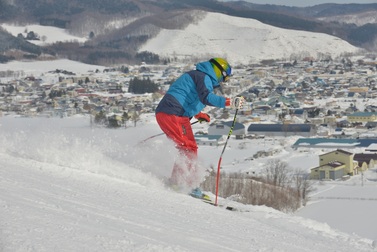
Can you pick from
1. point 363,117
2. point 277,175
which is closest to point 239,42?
point 363,117

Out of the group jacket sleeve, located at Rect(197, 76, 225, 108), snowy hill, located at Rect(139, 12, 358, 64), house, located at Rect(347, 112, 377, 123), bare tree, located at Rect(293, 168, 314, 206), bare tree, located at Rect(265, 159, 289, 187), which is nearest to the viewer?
jacket sleeve, located at Rect(197, 76, 225, 108)

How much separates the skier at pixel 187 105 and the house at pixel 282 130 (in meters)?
18.5

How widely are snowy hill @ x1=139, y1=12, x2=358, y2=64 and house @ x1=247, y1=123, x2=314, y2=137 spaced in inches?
1435

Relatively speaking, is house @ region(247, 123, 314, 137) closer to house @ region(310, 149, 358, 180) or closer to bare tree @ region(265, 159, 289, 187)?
house @ region(310, 149, 358, 180)

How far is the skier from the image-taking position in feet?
9.60

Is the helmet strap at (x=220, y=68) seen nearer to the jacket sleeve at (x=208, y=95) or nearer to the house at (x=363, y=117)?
the jacket sleeve at (x=208, y=95)

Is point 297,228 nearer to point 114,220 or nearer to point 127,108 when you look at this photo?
point 114,220

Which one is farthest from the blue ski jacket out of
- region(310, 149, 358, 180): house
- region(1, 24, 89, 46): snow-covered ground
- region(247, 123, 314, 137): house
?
region(1, 24, 89, 46): snow-covered ground

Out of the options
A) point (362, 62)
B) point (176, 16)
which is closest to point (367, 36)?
point (176, 16)

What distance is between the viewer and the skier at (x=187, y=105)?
9.60ft

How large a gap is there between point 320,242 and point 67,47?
6334cm

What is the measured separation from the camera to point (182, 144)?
3.04 metres

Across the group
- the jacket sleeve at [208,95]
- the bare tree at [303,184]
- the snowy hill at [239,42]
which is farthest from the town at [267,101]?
the snowy hill at [239,42]

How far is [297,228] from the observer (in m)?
2.55
